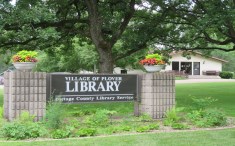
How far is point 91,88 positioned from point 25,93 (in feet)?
5.92

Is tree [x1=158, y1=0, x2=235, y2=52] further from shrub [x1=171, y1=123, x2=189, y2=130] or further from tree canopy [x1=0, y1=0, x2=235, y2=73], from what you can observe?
shrub [x1=171, y1=123, x2=189, y2=130]

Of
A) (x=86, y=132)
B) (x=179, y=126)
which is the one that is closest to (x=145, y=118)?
(x=179, y=126)

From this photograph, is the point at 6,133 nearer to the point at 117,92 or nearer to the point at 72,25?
the point at 117,92

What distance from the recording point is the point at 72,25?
1905 centimetres

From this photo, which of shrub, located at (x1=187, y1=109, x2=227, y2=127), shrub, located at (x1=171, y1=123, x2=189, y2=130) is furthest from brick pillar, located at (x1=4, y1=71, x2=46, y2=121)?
shrub, located at (x1=187, y1=109, x2=227, y2=127)

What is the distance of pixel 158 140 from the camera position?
26.6 ft

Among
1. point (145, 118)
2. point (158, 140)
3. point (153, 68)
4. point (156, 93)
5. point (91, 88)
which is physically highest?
point (153, 68)

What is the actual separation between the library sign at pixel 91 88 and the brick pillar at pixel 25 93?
12.5 inches

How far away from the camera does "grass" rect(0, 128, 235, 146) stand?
768cm

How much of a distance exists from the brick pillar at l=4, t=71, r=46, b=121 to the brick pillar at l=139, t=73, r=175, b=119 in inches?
112

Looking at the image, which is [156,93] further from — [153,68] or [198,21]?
[198,21]

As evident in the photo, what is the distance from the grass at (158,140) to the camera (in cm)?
768

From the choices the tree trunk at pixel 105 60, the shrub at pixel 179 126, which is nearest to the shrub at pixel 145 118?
the shrub at pixel 179 126

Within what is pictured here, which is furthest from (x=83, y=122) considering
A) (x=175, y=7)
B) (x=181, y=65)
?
(x=181, y=65)
